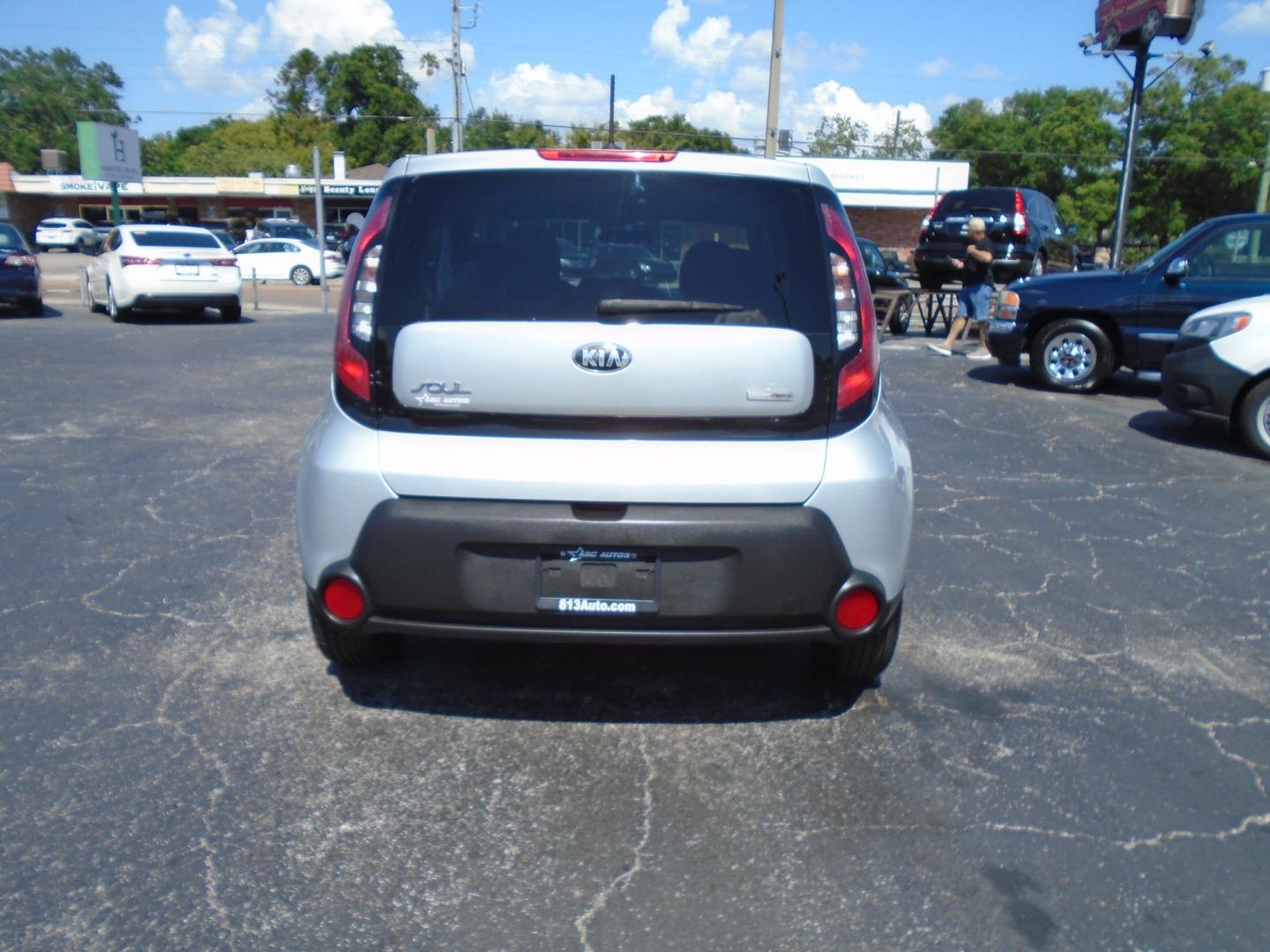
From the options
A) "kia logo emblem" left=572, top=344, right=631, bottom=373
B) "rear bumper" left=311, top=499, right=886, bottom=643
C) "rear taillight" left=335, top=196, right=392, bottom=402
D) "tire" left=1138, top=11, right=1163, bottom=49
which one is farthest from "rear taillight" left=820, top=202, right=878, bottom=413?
"tire" left=1138, top=11, right=1163, bottom=49

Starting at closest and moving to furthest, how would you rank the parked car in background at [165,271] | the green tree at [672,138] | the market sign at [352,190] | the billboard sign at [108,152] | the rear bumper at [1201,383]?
the rear bumper at [1201,383], the parked car in background at [165,271], the billboard sign at [108,152], the market sign at [352,190], the green tree at [672,138]

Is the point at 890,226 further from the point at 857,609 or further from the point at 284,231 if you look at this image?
the point at 857,609

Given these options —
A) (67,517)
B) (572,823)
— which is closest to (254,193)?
(67,517)

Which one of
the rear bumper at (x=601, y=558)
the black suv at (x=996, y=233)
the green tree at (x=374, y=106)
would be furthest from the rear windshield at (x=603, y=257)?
the green tree at (x=374, y=106)

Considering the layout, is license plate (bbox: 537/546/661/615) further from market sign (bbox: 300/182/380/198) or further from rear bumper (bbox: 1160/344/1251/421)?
market sign (bbox: 300/182/380/198)

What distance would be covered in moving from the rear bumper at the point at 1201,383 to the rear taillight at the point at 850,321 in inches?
222

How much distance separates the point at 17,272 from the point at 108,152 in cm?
945

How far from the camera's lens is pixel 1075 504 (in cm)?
641

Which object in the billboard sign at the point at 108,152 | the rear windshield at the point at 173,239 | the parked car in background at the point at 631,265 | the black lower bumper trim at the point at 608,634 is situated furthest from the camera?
the billboard sign at the point at 108,152

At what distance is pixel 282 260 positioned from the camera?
29.3 meters

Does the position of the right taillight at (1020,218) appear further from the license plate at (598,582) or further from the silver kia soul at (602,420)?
the license plate at (598,582)

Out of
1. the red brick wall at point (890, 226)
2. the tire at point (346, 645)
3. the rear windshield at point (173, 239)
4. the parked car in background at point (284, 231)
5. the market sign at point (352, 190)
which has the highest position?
the market sign at point (352, 190)

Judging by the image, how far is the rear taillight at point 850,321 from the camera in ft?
10.4

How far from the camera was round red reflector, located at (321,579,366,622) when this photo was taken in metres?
3.15
